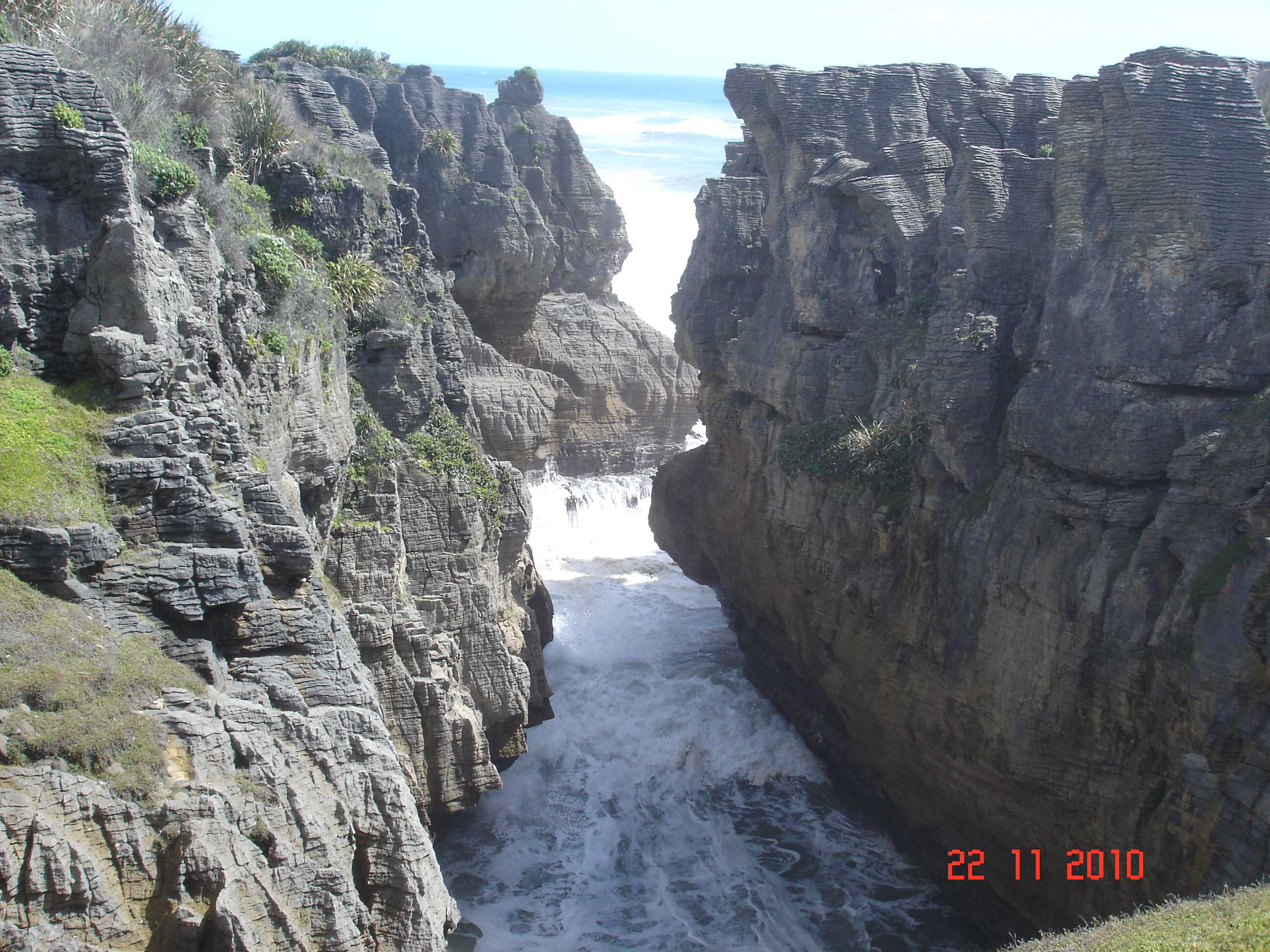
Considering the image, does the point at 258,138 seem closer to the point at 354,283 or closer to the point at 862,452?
the point at 354,283

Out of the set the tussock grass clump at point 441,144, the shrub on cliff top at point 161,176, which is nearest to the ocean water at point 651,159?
the tussock grass clump at point 441,144

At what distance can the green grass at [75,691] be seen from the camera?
9.36 metres

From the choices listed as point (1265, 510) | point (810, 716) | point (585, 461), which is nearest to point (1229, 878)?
point (1265, 510)

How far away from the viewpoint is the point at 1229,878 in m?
13.0

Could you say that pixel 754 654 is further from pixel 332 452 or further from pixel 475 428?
pixel 332 452

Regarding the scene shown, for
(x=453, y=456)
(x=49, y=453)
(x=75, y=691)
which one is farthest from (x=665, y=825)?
(x=49, y=453)

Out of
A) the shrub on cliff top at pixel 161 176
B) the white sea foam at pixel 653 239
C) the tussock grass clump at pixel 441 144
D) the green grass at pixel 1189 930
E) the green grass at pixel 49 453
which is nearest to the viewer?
the green grass at pixel 1189 930

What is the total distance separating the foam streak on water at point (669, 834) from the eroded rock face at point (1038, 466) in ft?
3.45

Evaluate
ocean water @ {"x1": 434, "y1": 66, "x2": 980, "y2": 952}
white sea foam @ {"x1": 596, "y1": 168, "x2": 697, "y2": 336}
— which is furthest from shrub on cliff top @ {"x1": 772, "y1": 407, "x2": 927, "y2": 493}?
white sea foam @ {"x1": 596, "y1": 168, "x2": 697, "y2": 336}

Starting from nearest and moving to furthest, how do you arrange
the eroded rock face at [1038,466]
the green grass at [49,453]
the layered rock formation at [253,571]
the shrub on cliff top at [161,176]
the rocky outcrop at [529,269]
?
the layered rock formation at [253,571]
the green grass at [49,453]
the shrub on cliff top at [161,176]
the eroded rock face at [1038,466]
the rocky outcrop at [529,269]

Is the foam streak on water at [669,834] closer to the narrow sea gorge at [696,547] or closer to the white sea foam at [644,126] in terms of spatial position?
the narrow sea gorge at [696,547]

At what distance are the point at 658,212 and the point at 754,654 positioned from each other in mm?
39183
